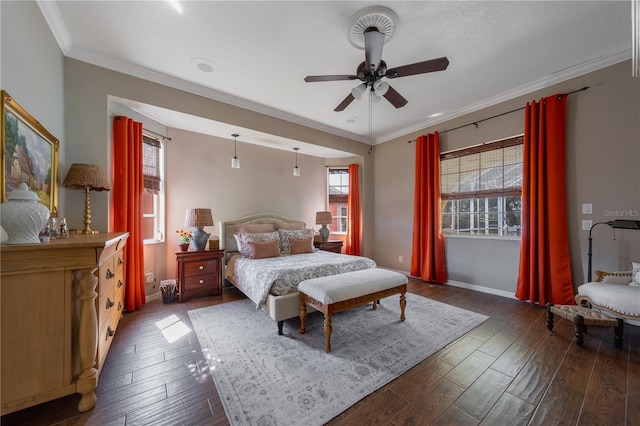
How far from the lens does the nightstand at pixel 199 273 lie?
341 centimetres

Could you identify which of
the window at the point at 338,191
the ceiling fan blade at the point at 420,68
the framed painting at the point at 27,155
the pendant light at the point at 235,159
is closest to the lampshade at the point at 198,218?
the pendant light at the point at 235,159

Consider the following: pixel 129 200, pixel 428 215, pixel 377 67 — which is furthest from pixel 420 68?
pixel 129 200

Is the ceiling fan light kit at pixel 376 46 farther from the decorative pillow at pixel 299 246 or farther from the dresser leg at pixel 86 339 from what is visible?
the decorative pillow at pixel 299 246

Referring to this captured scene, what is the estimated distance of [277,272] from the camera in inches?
102

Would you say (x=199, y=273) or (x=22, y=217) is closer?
(x=22, y=217)

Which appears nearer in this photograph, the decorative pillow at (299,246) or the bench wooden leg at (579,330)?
the bench wooden leg at (579,330)

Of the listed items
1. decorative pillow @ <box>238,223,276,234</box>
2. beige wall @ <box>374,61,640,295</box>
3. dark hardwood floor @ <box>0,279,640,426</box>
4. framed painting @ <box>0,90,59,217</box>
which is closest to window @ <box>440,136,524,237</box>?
beige wall @ <box>374,61,640,295</box>

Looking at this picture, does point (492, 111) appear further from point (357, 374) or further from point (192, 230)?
point (192, 230)

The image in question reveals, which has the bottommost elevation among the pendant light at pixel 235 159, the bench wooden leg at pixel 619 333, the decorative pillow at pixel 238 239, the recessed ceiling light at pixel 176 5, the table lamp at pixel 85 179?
the bench wooden leg at pixel 619 333

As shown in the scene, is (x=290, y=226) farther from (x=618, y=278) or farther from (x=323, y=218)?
(x=618, y=278)

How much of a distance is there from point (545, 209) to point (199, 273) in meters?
4.90

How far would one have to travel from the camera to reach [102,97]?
104 inches

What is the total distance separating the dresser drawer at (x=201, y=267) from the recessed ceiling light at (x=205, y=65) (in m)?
2.60

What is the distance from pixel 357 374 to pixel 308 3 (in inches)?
119
